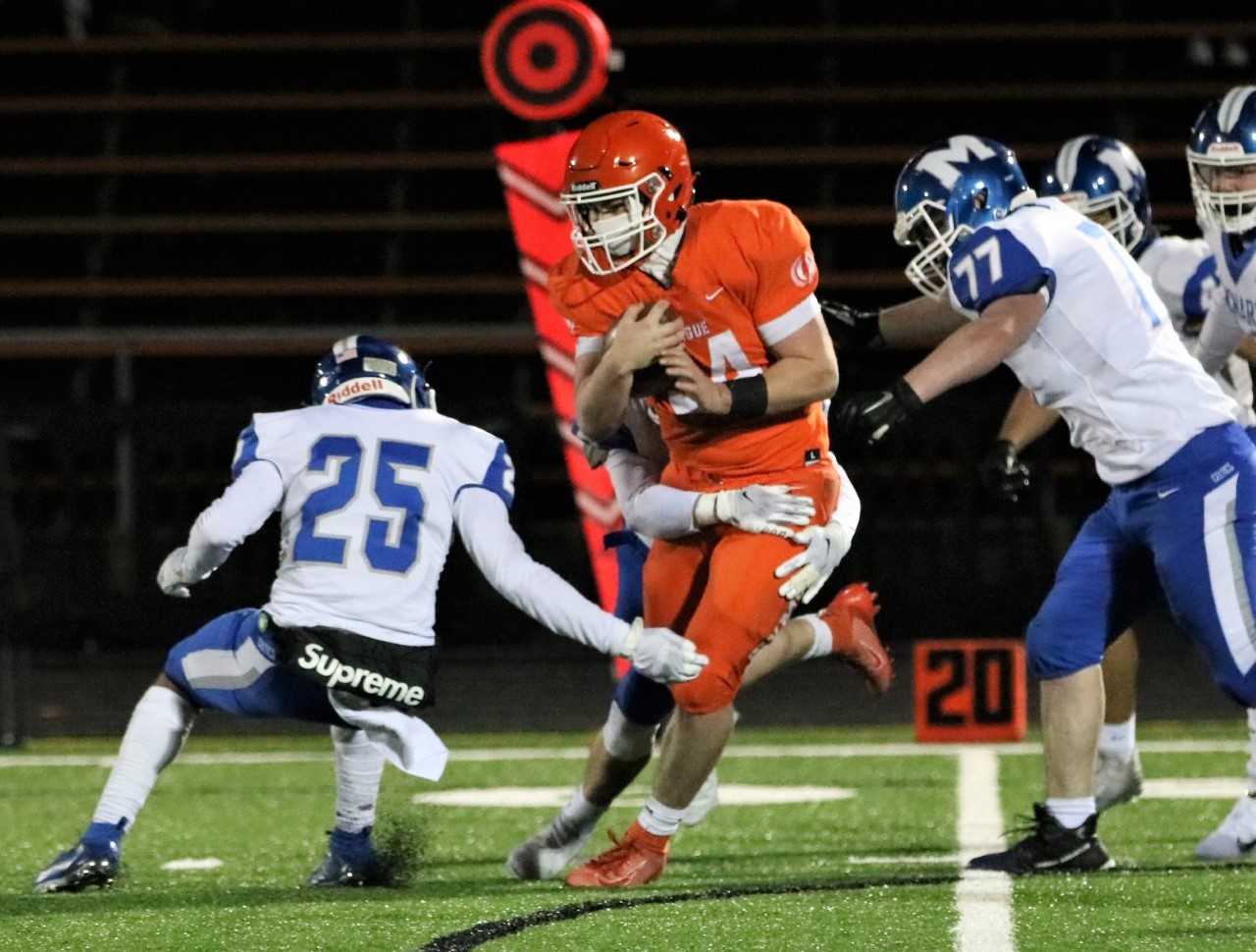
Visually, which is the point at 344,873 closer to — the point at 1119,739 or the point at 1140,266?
the point at 1119,739

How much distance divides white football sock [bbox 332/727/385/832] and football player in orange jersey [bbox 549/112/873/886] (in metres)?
0.45

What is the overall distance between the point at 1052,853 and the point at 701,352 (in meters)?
1.21

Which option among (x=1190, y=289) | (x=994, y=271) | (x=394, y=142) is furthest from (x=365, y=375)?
(x=394, y=142)

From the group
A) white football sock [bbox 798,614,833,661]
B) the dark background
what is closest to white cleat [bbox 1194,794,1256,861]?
white football sock [bbox 798,614,833,661]

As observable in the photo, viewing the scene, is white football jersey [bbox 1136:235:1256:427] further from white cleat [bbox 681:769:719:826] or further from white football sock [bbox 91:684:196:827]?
white football sock [bbox 91:684:196:827]

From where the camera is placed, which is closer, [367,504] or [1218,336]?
[367,504]

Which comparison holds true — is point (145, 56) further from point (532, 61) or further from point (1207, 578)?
point (1207, 578)

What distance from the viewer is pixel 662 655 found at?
169 inches

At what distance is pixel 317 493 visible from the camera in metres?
4.70

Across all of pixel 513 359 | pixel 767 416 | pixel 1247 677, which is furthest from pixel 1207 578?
pixel 513 359

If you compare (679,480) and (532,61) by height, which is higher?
(532,61)

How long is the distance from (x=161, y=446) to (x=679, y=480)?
4.99 meters

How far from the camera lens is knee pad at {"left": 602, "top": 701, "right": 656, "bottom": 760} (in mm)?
4934

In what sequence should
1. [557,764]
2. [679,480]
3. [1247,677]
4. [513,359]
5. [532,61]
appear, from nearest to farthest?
[1247,677], [679,480], [557,764], [532,61], [513,359]
